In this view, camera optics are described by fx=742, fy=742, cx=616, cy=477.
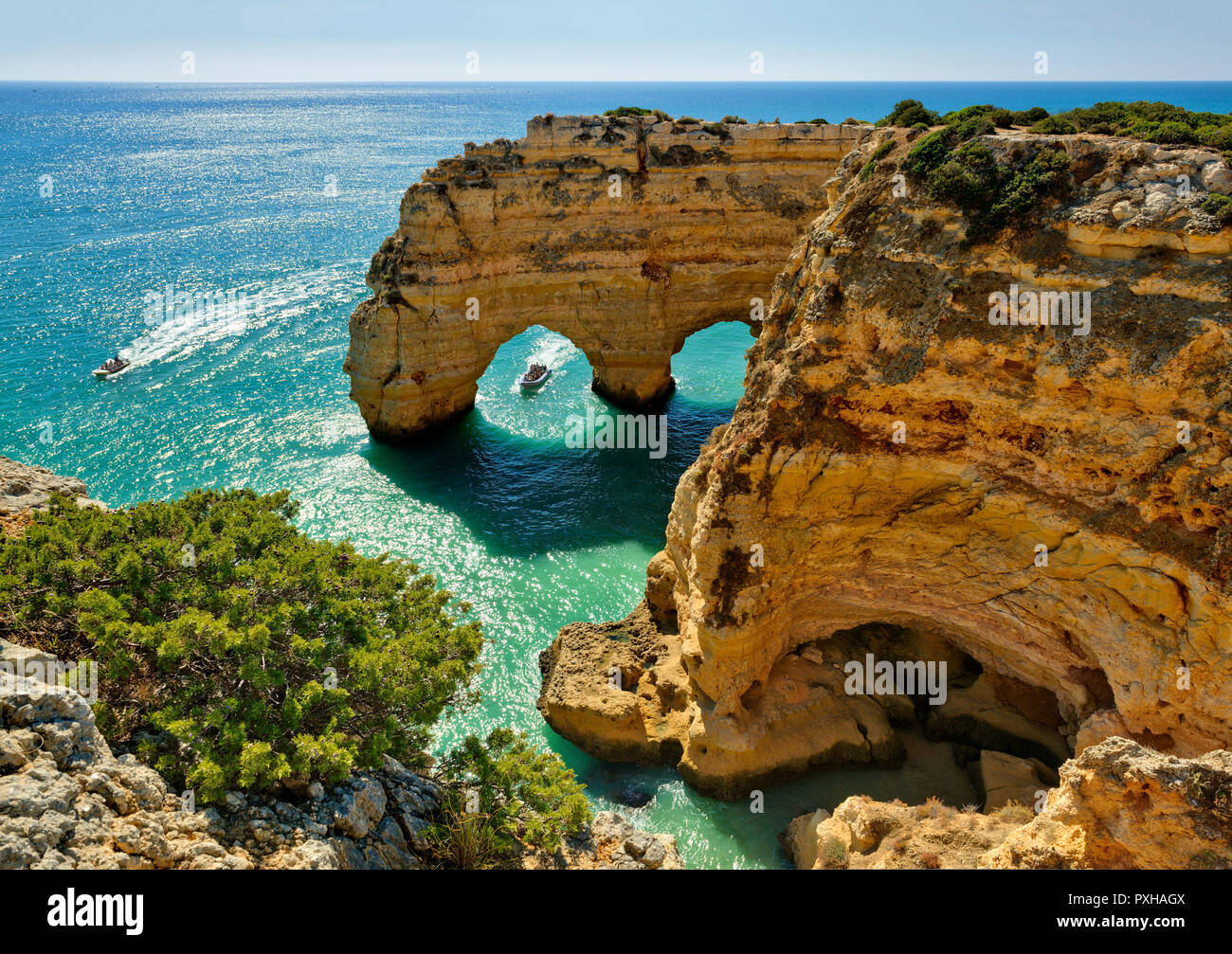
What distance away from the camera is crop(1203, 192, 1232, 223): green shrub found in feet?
45.1

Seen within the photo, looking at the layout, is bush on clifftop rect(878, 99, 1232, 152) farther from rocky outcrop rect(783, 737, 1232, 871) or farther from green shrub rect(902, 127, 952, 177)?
rocky outcrop rect(783, 737, 1232, 871)

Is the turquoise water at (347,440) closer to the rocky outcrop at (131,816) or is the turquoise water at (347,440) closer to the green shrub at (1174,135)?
the rocky outcrop at (131,816)

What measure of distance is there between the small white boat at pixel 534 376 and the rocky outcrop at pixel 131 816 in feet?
108

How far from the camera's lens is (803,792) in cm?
1961

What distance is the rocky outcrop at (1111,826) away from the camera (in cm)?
1060

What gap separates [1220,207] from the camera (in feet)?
45.4

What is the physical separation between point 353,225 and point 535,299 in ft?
163

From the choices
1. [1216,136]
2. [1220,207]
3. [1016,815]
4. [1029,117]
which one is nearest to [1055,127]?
[1029,117]

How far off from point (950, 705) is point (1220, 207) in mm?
13396

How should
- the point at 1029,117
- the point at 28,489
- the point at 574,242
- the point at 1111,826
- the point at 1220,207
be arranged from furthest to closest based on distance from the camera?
the point at 574,242, the point at 1029,117, the point at 28,489, the point at 1220,207, the point at 1111,826

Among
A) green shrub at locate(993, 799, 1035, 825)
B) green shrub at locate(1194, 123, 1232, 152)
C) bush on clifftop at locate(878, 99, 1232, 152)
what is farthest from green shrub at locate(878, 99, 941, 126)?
green shrub at locate(993, 799, 1035, 825)
